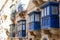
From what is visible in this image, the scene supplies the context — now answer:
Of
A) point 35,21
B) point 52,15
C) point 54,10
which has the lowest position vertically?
point 35,21

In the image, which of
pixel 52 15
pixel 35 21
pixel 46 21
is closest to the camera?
pixel 52 15

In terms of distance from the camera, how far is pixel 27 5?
1977 cm

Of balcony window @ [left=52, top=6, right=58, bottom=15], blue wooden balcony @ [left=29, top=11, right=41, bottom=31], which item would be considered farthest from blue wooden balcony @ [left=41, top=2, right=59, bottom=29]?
blue wooden balcony @ [left=29, top=11, right=41, bottom=31]

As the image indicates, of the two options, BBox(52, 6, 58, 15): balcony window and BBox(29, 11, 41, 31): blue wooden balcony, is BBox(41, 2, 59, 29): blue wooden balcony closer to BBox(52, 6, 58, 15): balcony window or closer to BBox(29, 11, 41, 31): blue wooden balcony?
BBox(52, 6, 58, 15): balcony window

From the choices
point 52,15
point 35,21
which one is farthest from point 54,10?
point 35,21

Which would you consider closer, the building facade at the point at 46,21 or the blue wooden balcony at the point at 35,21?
the building facade at the point at 46,21

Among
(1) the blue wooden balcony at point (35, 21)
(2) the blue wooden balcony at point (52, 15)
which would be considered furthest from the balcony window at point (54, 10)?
(1) the blue wooden balcony at point (35, 21)

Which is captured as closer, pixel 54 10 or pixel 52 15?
pixel 52 15

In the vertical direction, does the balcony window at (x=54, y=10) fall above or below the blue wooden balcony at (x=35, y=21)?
above

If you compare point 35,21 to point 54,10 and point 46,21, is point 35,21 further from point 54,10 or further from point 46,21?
point 54,10

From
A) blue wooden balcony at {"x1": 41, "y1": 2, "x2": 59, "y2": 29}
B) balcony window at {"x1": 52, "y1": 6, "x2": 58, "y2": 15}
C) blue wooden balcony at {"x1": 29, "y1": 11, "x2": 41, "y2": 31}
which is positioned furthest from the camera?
blue wooden balcony at {"x1": 29, "y1": 11, "x2": 41, "y2": 31}

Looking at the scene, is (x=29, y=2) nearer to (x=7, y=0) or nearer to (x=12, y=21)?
(x=12, y=21)

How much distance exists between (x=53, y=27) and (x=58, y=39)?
989mm

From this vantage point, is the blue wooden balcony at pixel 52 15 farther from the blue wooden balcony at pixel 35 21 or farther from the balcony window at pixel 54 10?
the blue wooden balcony at pixel 35 21
